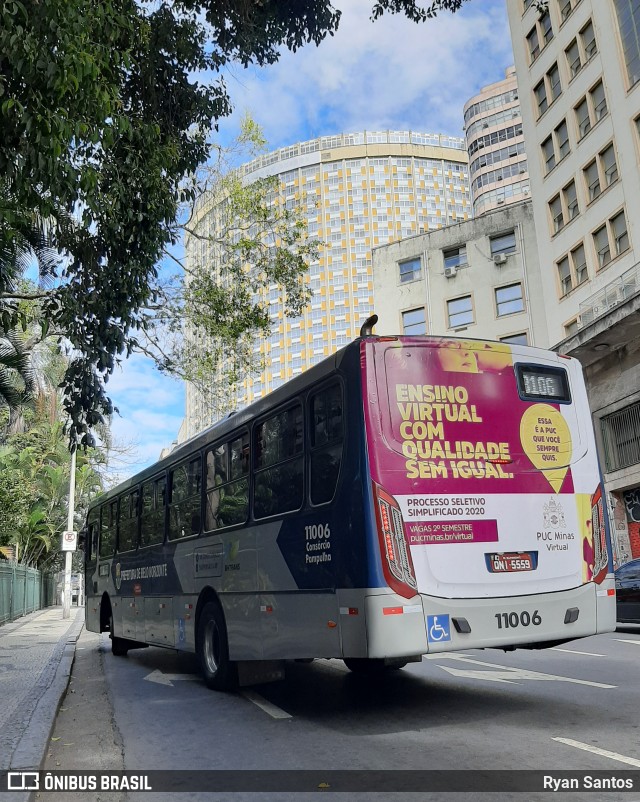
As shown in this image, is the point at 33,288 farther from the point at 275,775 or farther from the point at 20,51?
the point at 275,775

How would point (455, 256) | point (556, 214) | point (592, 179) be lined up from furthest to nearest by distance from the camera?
1. point (455, 256)
2. point (556, 214)
3. point (592, 179)

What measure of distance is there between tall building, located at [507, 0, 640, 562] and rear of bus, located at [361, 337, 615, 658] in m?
16.2

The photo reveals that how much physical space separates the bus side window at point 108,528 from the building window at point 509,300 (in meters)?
26.1

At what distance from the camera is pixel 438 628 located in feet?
20.1

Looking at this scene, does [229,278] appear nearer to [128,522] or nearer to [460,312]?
[128,522]

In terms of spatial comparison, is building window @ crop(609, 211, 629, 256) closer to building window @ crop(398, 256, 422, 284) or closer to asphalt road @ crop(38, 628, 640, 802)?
building window @ crop(398, 256, 422, 284)

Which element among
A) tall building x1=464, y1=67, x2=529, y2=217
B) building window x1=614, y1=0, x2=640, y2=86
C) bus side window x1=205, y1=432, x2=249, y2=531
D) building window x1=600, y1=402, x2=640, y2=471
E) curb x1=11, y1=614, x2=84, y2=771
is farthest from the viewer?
tall building x1=464, y1=67, x2=529, y2=217

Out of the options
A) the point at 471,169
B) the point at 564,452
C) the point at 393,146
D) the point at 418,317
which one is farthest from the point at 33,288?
the point at 393,146

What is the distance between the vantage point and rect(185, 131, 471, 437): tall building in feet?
370

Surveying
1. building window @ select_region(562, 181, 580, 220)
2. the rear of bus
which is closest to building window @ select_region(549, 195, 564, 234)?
building window @ select_region(562, 181, 580, 220)

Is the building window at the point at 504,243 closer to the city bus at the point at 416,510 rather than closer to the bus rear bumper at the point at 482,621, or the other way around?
the city bus at the point at 416,510

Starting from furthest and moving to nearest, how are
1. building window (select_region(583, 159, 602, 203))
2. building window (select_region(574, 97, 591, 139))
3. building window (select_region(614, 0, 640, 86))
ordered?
1. building window (select_region(574, 97, 591, 139))
2. building window (select_region(583, 159, 602, 203))
3. building window (select_region(614, 0, 640, 86))

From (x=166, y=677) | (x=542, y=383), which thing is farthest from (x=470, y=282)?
(x=542, y=383)

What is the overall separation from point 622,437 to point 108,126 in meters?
21.4
